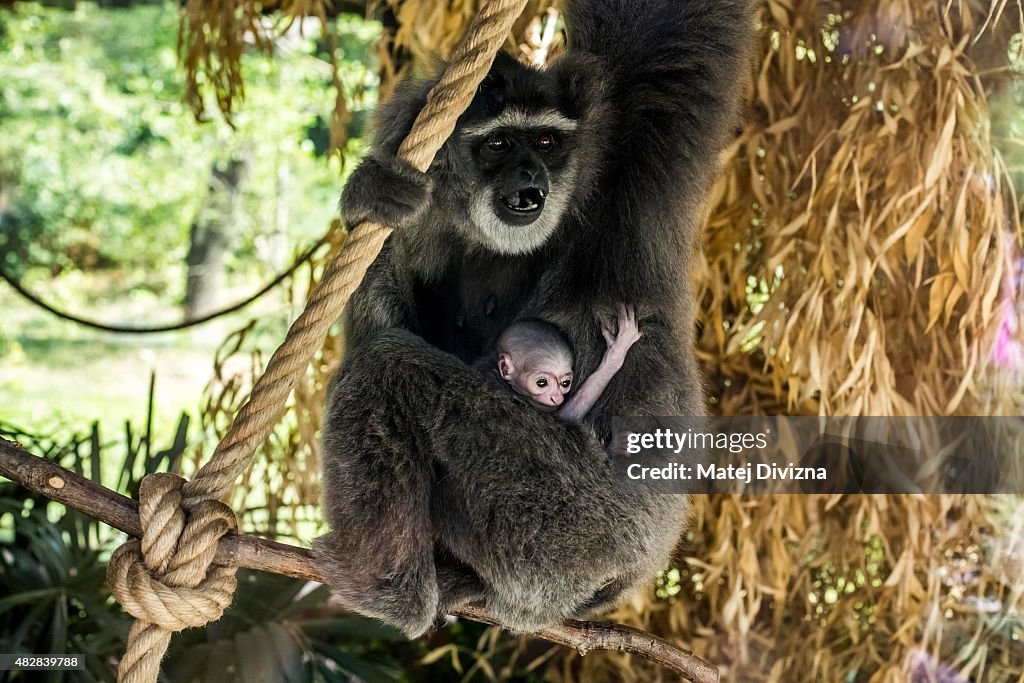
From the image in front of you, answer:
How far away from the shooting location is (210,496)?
166 centimetres

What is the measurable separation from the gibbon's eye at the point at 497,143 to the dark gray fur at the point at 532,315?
0.06 meters

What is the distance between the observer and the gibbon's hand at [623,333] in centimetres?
211

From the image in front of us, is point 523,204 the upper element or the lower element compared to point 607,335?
upper

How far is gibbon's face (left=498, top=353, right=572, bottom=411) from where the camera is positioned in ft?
6.74

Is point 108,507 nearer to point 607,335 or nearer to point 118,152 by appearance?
point 607,335

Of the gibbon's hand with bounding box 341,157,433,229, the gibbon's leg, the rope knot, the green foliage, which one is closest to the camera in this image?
the rope knot

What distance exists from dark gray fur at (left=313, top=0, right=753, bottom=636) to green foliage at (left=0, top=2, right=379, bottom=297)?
836 cm

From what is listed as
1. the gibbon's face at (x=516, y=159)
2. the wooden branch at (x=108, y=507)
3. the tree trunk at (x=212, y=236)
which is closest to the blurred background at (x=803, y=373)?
the gibbon's face at (x=516, y=159)

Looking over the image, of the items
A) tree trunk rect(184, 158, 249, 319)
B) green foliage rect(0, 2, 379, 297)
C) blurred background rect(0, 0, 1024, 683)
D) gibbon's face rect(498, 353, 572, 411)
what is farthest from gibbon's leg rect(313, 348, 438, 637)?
tree trunk rect(184, 158, 249, 319)

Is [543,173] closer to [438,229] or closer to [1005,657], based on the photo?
[438,229]

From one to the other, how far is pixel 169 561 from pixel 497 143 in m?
1.20

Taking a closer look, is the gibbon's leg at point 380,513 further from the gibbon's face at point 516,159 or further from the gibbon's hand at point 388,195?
the gibbon's face at point 516,159

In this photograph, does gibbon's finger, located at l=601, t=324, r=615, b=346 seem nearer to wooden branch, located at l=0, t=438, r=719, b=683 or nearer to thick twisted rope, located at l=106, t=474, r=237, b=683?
wooden branch, located at l=0, t=438, r=719, b=683

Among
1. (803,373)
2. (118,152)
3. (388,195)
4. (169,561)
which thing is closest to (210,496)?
(169,561)
